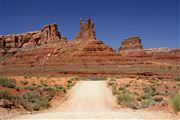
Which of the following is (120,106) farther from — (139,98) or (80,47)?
(80,47)

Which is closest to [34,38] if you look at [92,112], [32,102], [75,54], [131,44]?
[131,44]

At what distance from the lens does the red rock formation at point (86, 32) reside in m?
97.8

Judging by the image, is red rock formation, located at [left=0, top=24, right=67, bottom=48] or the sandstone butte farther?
red rock formation, located at [left=0, top=24, right=67, bottom=48]

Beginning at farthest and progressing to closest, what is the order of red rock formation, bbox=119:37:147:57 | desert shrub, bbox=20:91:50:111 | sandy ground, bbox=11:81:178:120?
red rock formation, bbox=119:37:147:57 < desert shrub, bbox=20:91:50:111 < sandy ground, bbox=11:81:178:120

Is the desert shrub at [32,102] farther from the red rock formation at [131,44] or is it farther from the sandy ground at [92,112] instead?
the red rock formation at [131,44]

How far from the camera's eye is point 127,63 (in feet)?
264

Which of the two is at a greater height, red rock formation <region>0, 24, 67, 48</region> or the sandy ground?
red rock formation <region>0, 24, 67, 48</region>

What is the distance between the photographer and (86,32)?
9831 cm

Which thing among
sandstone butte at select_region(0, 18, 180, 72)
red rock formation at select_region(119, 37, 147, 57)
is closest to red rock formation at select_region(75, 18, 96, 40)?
sandstone butte at select_region(0, 18, 180, 72)

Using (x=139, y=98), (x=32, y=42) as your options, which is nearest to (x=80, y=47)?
(x=32, y=42)

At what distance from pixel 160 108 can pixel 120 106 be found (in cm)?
338

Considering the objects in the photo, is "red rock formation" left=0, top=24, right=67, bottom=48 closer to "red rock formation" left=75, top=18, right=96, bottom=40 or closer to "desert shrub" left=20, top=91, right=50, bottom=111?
"red rock formation" left=75, top=18, right=96, bottom=40

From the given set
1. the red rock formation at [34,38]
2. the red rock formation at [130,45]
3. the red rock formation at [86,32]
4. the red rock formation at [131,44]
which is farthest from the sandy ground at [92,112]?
the red rock formation at [131,44]

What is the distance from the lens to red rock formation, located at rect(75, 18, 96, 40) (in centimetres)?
9775
